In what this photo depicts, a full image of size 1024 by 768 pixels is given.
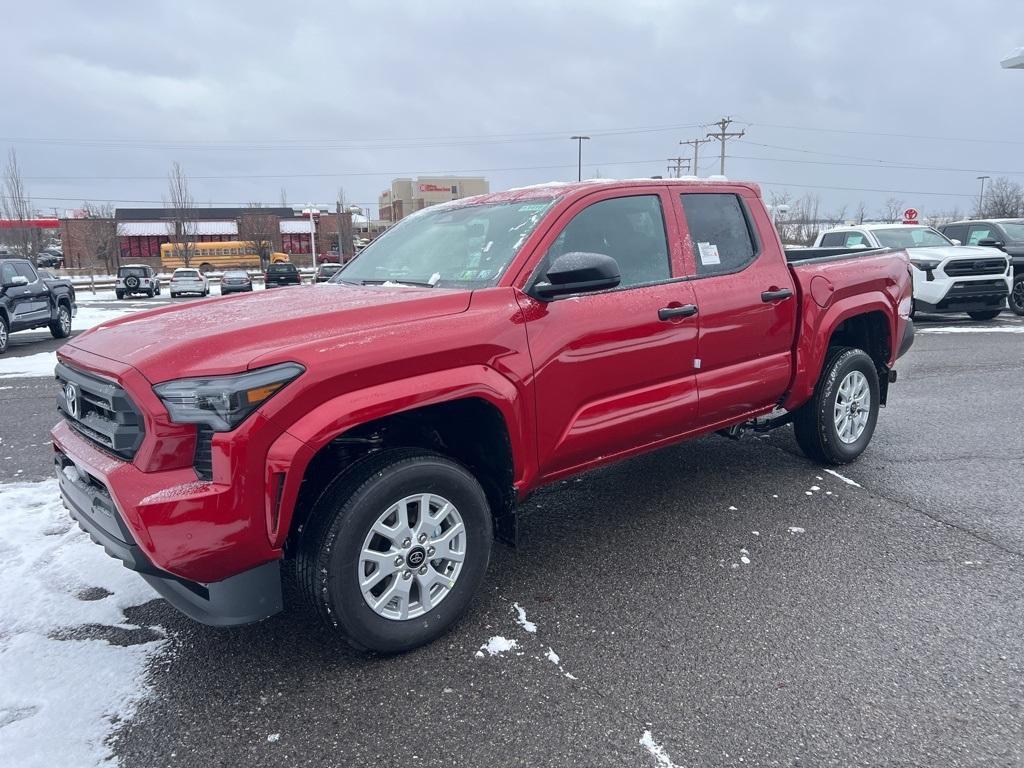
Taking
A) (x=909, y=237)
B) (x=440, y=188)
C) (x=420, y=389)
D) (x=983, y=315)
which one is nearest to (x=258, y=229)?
(x=440, y=188)

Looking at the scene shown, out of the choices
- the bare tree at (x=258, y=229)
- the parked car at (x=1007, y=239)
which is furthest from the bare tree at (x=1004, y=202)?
the bare tree at (x=258, y=229)

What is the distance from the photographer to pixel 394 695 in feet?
8.79

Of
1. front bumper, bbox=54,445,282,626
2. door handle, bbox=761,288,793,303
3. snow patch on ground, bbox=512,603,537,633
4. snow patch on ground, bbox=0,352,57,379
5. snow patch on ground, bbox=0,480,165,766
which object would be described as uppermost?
door handle, bbox=761,288,793,303

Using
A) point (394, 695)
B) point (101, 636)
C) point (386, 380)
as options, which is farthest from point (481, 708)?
point (101, 636)

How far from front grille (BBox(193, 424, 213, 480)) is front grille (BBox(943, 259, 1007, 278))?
13.2 metres

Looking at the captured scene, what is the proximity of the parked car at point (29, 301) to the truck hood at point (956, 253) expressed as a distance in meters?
15.8

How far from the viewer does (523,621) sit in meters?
3.17

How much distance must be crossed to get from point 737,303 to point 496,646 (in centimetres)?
228

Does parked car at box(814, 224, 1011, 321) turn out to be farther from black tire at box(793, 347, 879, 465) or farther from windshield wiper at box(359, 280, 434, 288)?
windshield wiper at box(359, 280, 434, 288)

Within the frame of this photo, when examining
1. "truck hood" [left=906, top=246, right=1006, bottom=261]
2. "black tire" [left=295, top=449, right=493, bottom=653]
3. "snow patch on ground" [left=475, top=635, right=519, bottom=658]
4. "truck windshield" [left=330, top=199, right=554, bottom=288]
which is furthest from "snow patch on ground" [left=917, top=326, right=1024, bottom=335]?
"black tire" [left=295, top=449, right=493, bottom=653]

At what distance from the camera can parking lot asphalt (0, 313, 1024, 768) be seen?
2.40 meters

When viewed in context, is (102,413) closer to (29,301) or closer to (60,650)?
(60,650)

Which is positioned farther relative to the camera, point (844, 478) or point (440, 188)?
point (440, 188)

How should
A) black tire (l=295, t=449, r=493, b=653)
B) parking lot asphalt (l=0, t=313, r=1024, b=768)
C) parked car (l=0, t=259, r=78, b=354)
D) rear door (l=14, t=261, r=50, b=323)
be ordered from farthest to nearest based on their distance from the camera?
rear door (l=14, t=261, r=50, b=323), parked car (l=0, t=259, r=78, b=354), black tire (l=295, t=449, r=493, b=653), parking lot asphalt (l=0, t=313, r=1024, b=768)
